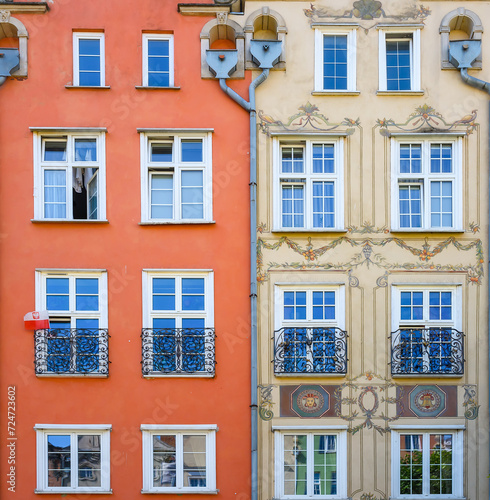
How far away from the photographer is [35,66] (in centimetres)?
1439

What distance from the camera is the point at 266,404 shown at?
13922 millimetres

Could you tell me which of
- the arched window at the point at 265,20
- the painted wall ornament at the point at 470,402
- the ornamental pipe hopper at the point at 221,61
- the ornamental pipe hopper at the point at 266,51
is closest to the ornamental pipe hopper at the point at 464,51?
the arched window at the point at 265,20

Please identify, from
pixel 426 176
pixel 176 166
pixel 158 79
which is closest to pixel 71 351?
pixel 176 166

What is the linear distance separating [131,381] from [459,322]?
7.08 meters

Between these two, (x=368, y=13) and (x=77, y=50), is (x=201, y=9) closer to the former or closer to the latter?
(x=77, y=50)

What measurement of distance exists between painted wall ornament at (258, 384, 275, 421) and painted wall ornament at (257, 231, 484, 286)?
230 cm

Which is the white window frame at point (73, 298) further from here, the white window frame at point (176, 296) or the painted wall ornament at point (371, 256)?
the painted wall ornament at point (371, 256)

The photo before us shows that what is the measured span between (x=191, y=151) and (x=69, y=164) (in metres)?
2.65

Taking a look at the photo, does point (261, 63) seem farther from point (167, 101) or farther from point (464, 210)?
point (464, 210)

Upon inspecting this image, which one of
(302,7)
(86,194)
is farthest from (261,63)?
(86,194)

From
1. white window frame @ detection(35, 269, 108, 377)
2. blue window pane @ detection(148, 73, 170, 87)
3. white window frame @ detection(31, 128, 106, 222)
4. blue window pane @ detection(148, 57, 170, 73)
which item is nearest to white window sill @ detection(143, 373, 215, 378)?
white window frame @ detection(35, 269, 108, 377)

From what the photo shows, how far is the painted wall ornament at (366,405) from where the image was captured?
45.7 feet

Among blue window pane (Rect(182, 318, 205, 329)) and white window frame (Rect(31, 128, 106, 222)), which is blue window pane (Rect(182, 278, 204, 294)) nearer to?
blue window pane (Rect(182, 318, 205, 329))

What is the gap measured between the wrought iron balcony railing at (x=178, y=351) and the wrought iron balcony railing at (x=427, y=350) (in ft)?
12.9
